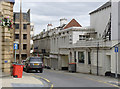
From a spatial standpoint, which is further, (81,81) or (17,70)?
(17,70)

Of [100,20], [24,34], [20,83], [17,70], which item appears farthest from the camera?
[24,34]

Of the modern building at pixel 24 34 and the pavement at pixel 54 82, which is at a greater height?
the modern building at pixel 24 34

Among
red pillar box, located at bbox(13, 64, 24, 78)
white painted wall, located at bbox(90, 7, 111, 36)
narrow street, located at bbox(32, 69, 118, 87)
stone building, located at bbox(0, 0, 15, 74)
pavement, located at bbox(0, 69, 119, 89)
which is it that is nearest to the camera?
pavement, located at bbox(0, 69, 119, 89)

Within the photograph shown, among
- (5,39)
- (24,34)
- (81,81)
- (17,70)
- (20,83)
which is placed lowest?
(81,81)

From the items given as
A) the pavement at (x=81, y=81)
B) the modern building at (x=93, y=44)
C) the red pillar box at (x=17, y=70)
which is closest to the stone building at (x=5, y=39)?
the red pillar box at (x=17, y=70)

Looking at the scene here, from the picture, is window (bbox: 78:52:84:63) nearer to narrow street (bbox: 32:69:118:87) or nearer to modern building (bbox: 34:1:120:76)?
modern building (bbox: 34:1:120:76)

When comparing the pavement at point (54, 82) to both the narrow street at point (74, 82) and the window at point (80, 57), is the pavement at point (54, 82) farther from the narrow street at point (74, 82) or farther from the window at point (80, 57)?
the window at point (80, 57)

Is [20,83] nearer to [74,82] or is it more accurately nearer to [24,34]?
[74,82]

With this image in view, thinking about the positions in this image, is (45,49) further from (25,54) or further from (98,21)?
(98,21)

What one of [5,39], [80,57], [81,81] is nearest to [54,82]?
[81,81]

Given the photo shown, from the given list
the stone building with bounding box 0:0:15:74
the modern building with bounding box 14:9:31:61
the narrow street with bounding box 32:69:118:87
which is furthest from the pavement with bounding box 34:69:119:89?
the modern building with bounding box 14:9:31:61

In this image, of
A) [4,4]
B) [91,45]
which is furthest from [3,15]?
[91,45]

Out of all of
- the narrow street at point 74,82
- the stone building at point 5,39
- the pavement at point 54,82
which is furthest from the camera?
the stone building at point 5,39

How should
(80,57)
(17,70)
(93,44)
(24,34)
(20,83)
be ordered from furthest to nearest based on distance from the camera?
1. (24,34)
2. (80,57)
3. (93,44)
4. (17,70)
5. (20,83)
